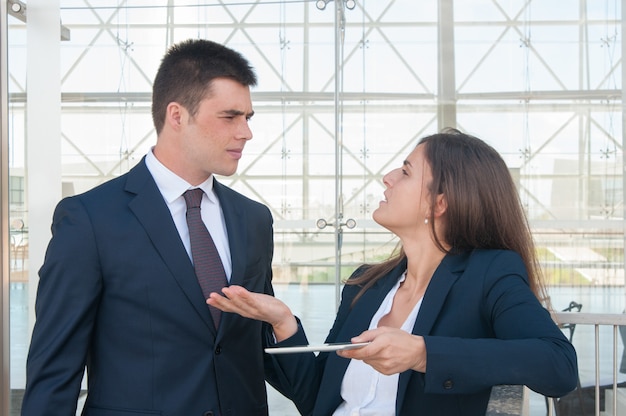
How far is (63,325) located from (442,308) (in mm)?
794

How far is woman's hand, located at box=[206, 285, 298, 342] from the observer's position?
148cm

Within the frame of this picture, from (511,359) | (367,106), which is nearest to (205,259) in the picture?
(511,359)

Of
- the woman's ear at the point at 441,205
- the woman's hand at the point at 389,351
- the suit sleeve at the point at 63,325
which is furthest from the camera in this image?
the woman's ear at the point at 441,205

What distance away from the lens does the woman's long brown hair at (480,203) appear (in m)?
1.69

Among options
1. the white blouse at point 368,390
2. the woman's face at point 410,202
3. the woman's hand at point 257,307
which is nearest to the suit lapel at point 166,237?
the woman's hand at point 257,307

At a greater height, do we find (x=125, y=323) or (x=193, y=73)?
(x=193, y=73)

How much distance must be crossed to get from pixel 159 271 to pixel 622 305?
2.69m

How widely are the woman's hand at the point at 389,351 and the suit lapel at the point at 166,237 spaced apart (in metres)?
0.50

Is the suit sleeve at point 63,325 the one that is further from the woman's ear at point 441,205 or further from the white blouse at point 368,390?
the woman's ear at point 441,205

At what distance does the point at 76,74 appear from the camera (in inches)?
144

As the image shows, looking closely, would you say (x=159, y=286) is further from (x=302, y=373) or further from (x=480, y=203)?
(x=480, y=203)

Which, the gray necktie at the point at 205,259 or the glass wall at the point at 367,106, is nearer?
the gray necktie at the point at 205,259

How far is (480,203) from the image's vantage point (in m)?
1.70

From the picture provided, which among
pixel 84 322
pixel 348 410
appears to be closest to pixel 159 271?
pixel 84 322
